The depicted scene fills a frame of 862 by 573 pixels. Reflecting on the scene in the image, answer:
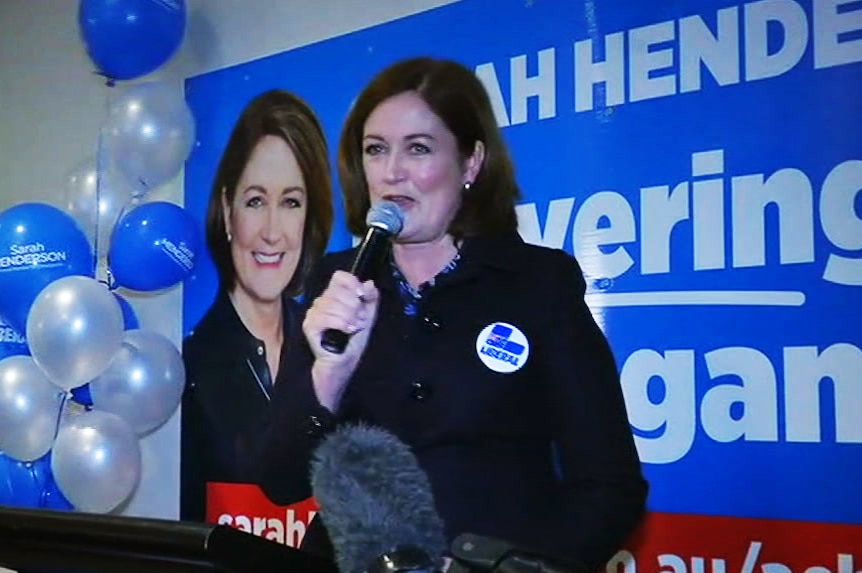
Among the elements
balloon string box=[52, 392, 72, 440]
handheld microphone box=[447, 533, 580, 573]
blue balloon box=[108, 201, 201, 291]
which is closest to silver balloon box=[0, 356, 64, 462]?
balloon string box=[52, 392, 72, 440]

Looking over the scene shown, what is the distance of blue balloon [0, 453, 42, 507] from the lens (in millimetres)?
2557

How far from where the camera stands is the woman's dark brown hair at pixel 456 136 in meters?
2.01

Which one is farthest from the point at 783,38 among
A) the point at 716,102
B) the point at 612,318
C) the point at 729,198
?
the point at 612,318

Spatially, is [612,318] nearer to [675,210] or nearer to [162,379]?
[675,210]

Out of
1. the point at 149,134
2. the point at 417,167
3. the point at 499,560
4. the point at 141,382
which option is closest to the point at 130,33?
the point at 149,134

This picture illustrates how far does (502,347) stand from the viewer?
68.4 inches

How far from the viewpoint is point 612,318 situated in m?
1.99

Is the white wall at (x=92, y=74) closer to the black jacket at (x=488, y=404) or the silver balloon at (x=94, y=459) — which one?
the silver balloon at (x=94, y=459)

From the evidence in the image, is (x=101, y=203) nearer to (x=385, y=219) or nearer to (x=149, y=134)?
(x=149, y=134)

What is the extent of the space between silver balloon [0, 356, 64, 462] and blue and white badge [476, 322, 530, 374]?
1243 mm

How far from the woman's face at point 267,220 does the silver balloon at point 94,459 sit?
17.4 inches

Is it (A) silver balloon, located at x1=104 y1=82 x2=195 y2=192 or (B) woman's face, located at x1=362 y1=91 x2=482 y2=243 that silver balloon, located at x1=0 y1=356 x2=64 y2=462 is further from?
(B) woman's face, located at x1=362 y1=91 x2=482 y2=243

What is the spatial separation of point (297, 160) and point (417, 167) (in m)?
0.60

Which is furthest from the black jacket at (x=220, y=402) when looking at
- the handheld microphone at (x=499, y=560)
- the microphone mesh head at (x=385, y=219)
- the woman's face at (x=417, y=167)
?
the handheld microphone at (x=499, y=560)
